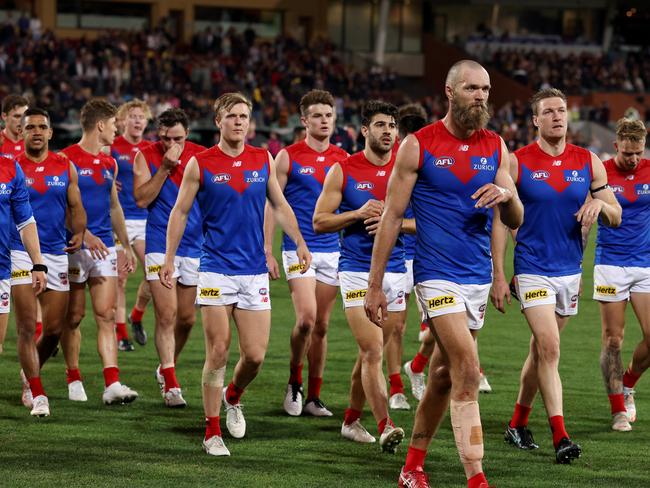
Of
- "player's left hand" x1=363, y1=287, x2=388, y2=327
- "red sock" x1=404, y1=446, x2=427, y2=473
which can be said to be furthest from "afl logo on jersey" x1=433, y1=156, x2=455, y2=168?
"red sock" x1=404, y1=446, x2=427, y2=473

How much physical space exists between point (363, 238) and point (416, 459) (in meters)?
2.15

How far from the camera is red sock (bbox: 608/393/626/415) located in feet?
31.4

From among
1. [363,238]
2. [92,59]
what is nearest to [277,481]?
[363,238]

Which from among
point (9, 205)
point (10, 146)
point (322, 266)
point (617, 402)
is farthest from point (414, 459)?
point (10, 146)

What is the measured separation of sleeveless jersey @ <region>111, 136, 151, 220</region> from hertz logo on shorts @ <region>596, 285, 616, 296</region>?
5.32 m

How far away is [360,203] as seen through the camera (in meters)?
9.03

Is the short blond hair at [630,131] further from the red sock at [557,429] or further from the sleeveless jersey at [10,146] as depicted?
the sleeveless jersey at [10,146]

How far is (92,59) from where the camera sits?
37.6m

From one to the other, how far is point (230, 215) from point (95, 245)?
6.31 ft

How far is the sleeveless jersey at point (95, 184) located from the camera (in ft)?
35.1

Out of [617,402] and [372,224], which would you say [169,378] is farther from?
[617,402]

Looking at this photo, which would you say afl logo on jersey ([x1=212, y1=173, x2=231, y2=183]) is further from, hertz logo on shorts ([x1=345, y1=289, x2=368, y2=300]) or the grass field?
the grass field

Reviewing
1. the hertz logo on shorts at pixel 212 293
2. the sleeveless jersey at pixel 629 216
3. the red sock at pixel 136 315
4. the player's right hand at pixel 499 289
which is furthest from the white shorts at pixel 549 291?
Result: the red sock at pixel 136 315

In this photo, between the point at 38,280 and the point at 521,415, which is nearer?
the point at 521,415
